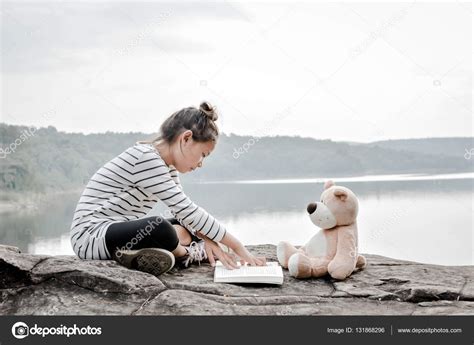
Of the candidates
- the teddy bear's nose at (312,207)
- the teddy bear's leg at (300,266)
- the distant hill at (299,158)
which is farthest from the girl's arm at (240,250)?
the distant hill at (299,158)

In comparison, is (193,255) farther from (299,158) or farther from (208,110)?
(299,158)

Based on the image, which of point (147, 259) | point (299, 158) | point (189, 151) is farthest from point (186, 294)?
point (299, 158)

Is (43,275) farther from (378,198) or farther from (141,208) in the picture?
(378,198)

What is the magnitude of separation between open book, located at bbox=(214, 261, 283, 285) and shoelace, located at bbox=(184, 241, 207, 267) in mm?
186

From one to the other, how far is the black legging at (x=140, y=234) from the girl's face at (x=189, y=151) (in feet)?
0.73

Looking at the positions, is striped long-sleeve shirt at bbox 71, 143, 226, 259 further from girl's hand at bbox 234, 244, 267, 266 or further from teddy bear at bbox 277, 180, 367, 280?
A: teddy bear at bbox 277, 180, 367, 280

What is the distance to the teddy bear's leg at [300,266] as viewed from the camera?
1866 mm

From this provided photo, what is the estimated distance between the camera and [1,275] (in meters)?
1.70

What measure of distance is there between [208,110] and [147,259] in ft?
1.79

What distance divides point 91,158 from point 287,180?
137cm

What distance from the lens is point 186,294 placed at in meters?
1.66
